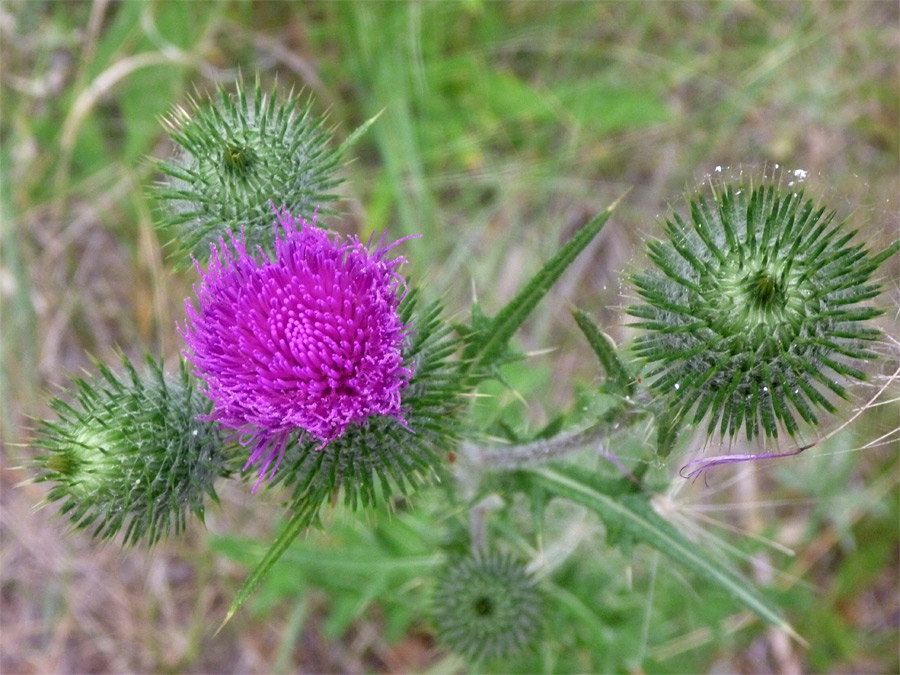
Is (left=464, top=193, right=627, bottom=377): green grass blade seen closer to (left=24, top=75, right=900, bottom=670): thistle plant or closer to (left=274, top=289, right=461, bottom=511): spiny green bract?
(left=24, top=75, right=900, bottom=670): thistle plant

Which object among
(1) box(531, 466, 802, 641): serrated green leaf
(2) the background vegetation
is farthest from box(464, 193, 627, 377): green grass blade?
(2) the background vegetation

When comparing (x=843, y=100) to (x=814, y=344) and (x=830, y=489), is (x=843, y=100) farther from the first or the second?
(x=814, y=344)

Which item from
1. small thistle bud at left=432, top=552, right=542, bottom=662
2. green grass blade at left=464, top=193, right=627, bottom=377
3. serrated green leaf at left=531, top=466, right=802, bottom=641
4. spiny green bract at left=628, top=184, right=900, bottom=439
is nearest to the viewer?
spiny green bract at left=628, top=184, right=900, bottom=439

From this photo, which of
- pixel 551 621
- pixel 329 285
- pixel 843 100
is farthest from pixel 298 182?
pixel 843 100

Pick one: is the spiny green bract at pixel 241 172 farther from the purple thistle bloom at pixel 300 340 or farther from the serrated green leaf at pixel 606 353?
the serrated green leaf at pixel 606 353

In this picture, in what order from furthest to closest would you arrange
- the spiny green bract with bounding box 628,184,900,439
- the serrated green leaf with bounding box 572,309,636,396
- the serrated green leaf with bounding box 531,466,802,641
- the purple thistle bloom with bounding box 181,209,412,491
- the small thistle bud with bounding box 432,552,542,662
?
the small thistle bud with bounding box 432,552,542,662 < the serrated green leaf with bounding box 531,466,802,641 < the serrated green leaf with bounding box 572,309,636,396 < the purple thistle bloom with bounding box 181,209,412,491 < the spiny green bract with bounding box 628,184,900,439

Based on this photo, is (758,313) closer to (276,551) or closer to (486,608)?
(276,551)
